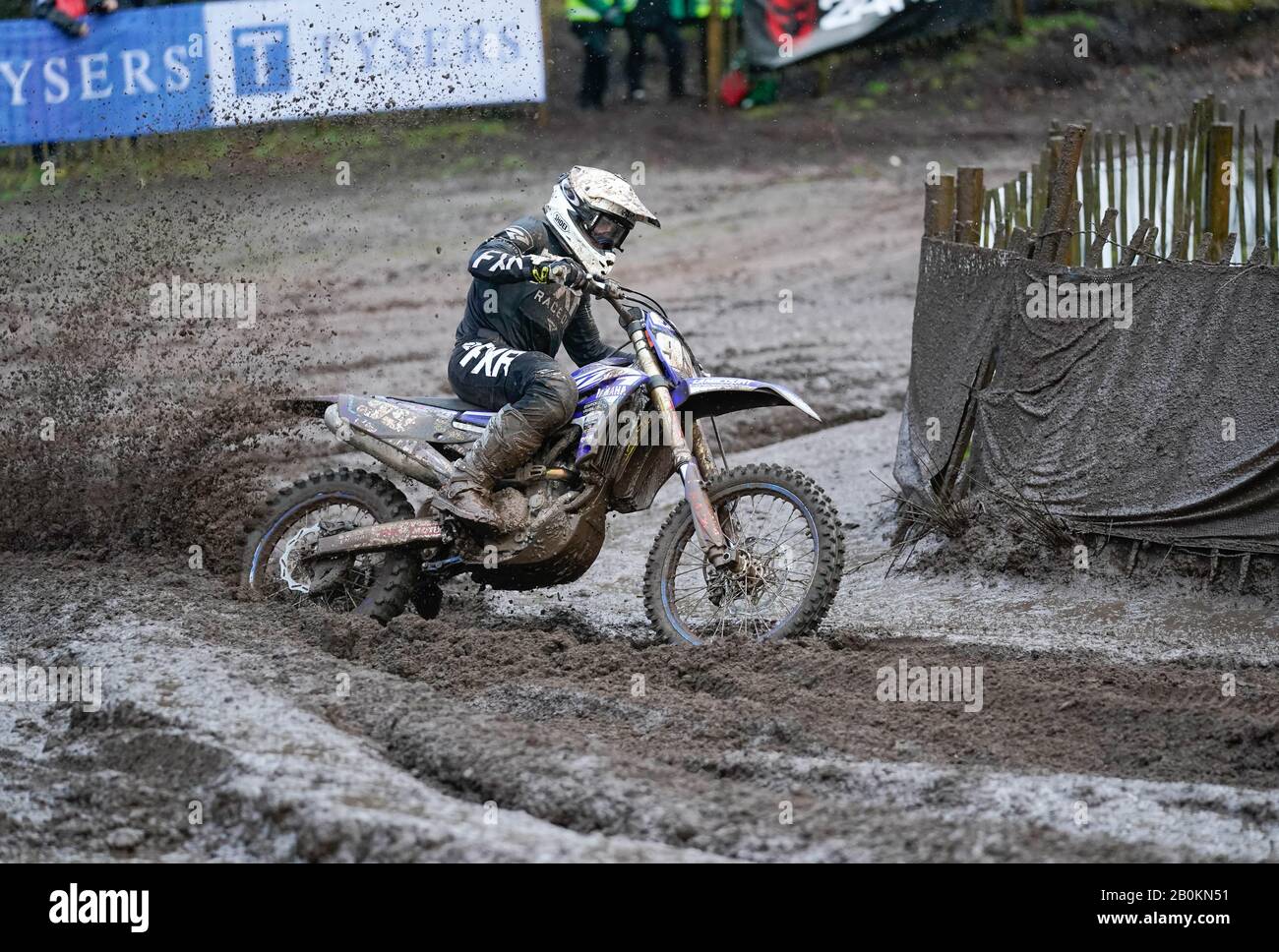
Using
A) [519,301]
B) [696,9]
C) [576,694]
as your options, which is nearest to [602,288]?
[519,301]

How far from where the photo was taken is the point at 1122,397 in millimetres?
7695

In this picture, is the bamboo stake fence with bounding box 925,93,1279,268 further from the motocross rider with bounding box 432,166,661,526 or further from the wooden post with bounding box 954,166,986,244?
the motocross rider with bounding box 432,166,661,526

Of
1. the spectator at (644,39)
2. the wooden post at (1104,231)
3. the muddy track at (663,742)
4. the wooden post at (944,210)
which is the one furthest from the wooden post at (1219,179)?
the spectator at (644,39)

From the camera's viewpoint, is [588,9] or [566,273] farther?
[588,9]

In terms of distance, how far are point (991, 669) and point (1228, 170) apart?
3.79 meters

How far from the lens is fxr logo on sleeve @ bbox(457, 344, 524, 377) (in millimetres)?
6934

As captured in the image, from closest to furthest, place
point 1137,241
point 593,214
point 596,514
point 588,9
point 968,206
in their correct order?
point 593,214, point 596,514, point 1137,241, point 968,206, point 588,9

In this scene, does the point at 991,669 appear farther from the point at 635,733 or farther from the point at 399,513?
the point at 399,513

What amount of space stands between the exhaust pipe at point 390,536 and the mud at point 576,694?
345mm

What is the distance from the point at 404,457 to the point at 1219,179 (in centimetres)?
478

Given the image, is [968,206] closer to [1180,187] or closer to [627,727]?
[1180,187]

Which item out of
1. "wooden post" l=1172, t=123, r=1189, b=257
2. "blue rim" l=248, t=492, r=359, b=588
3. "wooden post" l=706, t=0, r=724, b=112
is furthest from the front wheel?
"wooden post" l=706, t=0, r=724, b=112

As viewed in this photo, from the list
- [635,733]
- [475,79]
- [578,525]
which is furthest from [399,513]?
[475,79]

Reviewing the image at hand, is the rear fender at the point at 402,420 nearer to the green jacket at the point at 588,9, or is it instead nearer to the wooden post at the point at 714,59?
the green jacket at the point at 588,9
